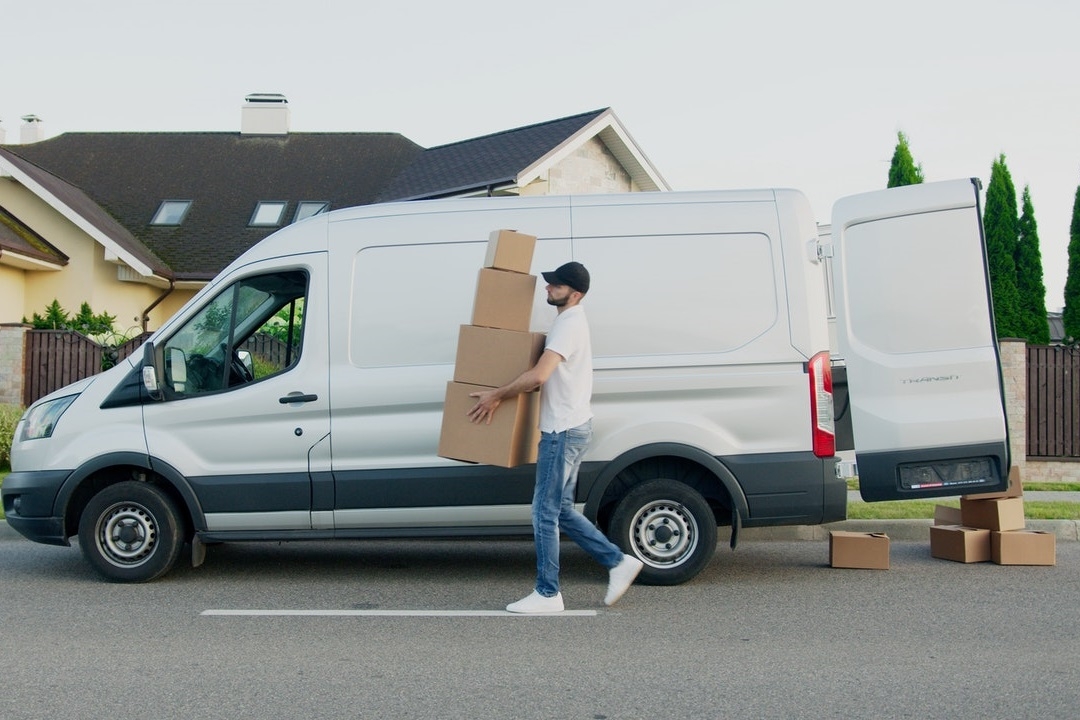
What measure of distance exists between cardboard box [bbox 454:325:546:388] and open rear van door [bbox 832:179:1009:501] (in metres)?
2.14

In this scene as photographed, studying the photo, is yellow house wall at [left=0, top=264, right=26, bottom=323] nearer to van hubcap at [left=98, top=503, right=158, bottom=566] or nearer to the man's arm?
van hubcap at [left=98, top=503, right=158, bottom=566]

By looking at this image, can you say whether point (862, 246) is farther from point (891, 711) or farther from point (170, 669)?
point (170, 669)

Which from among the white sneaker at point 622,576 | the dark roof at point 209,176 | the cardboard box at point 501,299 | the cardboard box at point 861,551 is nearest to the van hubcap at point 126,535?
the cardboard box at point 501,299

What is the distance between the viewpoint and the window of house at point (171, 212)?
23562 mm

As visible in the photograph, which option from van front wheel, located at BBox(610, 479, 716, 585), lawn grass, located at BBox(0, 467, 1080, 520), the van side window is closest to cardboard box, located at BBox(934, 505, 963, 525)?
lawn grass, located at BBox(0, 467, 1080, 520)

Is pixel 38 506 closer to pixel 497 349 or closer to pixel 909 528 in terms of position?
pixel 497 349

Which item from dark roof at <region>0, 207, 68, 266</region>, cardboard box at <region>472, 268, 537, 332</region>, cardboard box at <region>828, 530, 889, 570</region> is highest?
dark roof at <region>0, 207, 68, 266</region>

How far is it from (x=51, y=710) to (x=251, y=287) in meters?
3.36

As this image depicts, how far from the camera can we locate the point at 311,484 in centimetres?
702

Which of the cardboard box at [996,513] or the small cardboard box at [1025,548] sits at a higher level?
the cardboard box at [996,513]

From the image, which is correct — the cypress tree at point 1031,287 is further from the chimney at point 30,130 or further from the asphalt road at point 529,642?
the chimney at point 30,130

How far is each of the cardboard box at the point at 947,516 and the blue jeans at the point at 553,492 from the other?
3.55m

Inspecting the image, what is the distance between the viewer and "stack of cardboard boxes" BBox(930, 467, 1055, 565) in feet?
25.3

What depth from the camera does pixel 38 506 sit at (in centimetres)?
714
